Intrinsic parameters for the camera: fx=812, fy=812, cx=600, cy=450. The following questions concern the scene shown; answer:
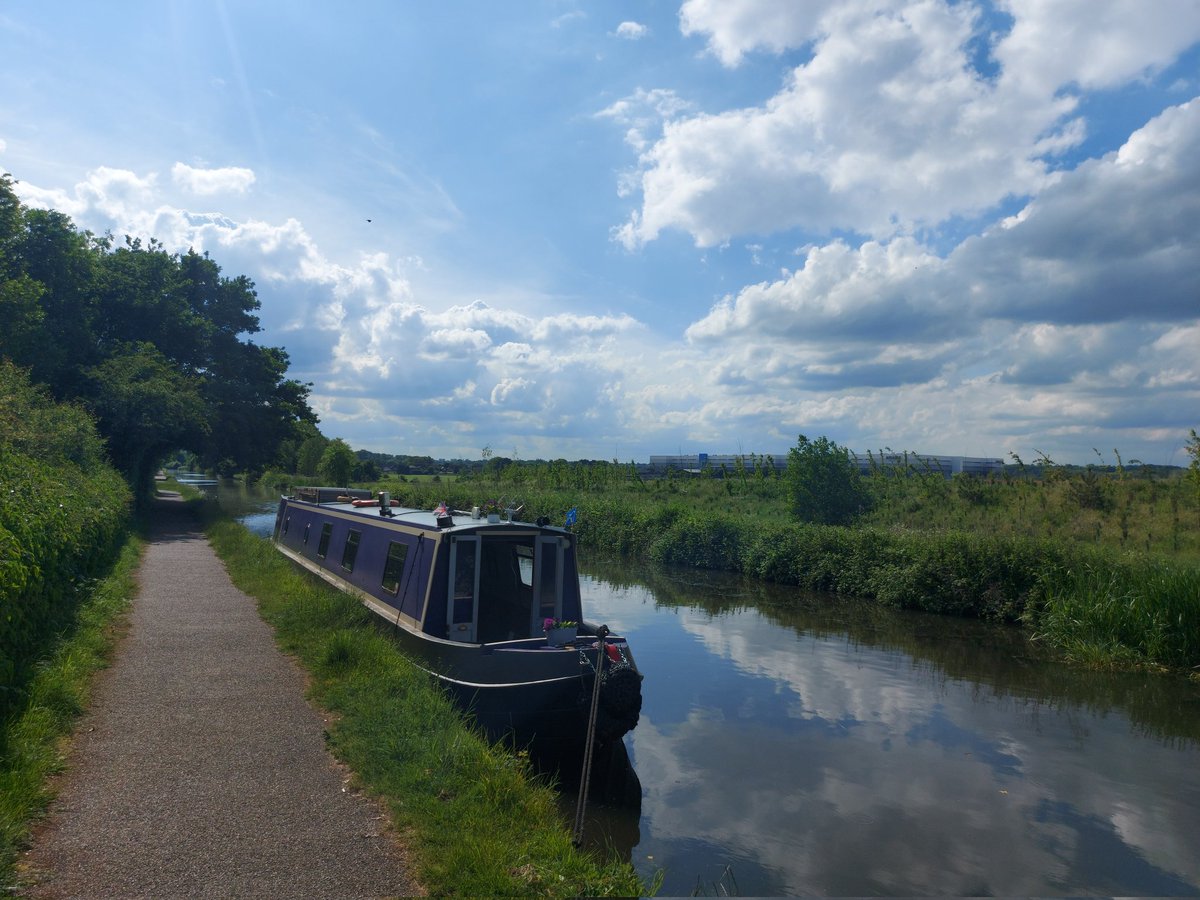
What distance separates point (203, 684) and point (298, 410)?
97.6 feet

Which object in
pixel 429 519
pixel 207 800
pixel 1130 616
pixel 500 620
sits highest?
pixel 429 519

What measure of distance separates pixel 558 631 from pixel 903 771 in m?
3.66

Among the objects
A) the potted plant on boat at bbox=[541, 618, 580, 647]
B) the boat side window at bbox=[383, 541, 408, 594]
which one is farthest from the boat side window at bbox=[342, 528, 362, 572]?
the potted plant on boat at bbox=[541, 618, 580, 647]

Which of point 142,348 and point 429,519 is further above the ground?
point 142,348

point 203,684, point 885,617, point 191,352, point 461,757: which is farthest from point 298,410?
point 461,757

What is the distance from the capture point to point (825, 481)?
23.9 meters

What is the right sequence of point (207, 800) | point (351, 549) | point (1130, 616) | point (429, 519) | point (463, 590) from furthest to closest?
point (1130, 616) < point (351, 549) < point (429, 519) < point (463, 590) < point (207, 800)

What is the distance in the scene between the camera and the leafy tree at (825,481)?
78.4ft

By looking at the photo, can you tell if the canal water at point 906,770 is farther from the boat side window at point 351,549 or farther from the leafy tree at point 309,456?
the leafy tree at point 309,456

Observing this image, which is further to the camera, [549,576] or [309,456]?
[309,456]

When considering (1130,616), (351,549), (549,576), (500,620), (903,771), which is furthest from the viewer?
(1130,616)

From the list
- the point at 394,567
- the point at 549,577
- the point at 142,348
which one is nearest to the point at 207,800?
the point at 549,577

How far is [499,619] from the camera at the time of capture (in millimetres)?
9312

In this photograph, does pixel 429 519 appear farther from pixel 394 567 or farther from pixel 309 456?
pixel 309 456
